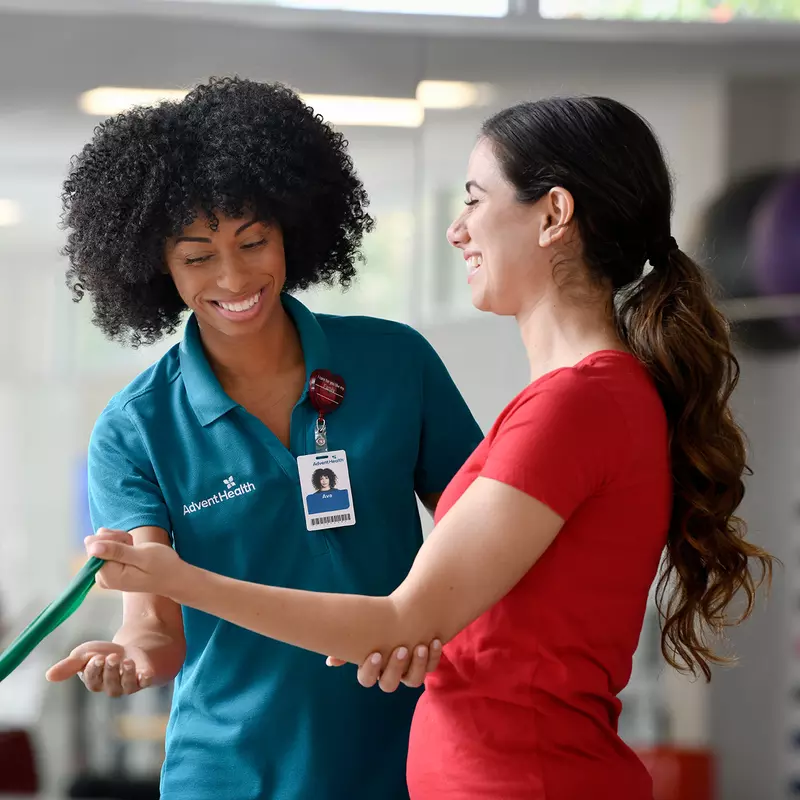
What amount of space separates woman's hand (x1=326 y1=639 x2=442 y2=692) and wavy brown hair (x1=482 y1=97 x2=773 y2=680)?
0.42m

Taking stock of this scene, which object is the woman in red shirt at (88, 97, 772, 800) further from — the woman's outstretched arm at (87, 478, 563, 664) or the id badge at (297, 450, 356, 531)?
the id badge at (297, 450, 356, 531)

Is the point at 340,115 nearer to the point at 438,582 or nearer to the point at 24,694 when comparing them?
the point at 24,694

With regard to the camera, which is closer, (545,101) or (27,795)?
(545,101)

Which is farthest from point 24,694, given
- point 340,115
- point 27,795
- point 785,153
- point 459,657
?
point 785,153

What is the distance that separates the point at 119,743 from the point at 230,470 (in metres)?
2.96

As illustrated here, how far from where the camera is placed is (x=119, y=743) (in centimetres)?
434

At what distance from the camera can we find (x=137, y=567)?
1.30 meters

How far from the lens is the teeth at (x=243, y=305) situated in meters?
1.79

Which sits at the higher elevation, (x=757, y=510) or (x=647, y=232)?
(x=647, y=232)

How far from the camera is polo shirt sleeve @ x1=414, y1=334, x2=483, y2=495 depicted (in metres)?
1.92

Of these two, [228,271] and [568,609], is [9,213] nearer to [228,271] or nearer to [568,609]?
[228,271]

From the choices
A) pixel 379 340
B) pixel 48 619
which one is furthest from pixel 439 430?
pixel 48 619

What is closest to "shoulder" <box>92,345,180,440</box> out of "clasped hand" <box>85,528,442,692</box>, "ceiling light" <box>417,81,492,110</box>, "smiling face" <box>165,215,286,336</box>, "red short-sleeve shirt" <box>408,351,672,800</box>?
"smiling face" <box>165,215,286,336</box>

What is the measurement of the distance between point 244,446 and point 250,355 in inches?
7.4
